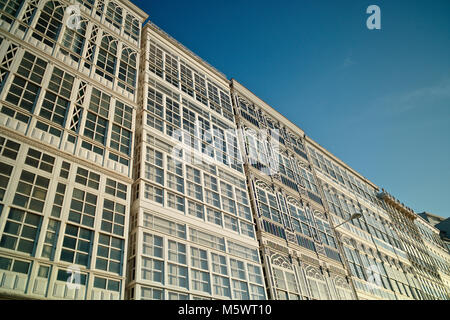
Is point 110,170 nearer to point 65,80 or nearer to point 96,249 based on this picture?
point 96,249

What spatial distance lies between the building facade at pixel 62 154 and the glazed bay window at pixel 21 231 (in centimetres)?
3

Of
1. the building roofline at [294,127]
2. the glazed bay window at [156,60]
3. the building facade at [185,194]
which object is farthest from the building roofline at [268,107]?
the glazed bay window at [156,60]

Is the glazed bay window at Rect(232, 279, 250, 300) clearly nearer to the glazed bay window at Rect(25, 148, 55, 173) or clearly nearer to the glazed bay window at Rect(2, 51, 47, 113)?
the glazed bay window at Rect(25, 148, 55, 173)

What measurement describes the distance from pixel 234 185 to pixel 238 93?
11.9 m

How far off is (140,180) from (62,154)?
396 centimetres

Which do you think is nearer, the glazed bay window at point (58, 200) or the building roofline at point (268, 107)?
the glazed bay window at point (58, 200)

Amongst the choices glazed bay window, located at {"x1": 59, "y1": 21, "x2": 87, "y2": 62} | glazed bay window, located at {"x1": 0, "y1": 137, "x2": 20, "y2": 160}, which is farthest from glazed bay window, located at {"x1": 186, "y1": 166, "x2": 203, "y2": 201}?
glazed bay window, located at {"x1": 59, "y1": 21, "x2": 87, "y2": 62}

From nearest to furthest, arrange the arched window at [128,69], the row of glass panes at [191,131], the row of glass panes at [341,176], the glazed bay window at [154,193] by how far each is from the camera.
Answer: the glazed bay window at [154,193] < the arched window at [128,69] < the row of glass panes at [191,131] < the row of glass panes at [341,176]

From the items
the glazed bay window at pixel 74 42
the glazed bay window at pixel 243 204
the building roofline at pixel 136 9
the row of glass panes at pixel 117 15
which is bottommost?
the glazed bay window at pixel 243 204

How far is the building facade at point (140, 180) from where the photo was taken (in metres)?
12.8

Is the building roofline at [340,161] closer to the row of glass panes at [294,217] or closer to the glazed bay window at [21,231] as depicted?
the row of glass panes at [294,217]

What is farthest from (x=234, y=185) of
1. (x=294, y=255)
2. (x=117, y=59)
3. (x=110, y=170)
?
(x=117, y=59)

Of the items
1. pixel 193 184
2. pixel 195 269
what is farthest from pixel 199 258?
pixel 193 184
